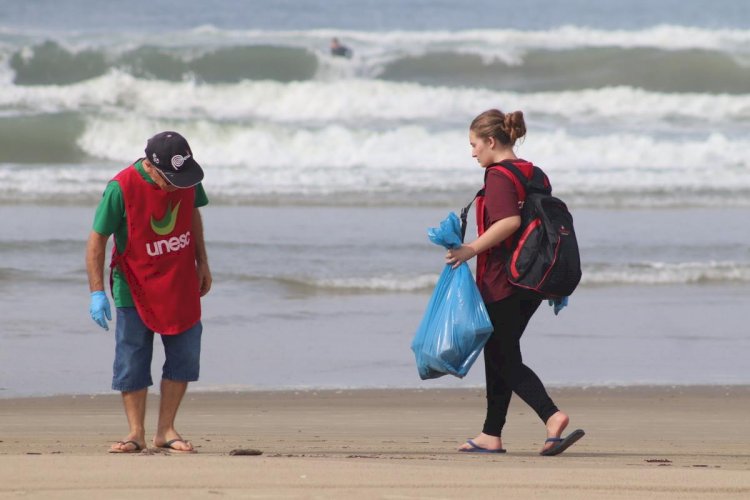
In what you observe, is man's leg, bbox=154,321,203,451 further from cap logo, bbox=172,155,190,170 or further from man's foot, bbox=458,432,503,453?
man's foot, bbox=458,432,503,453

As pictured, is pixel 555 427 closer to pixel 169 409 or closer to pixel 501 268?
pixel 501 268

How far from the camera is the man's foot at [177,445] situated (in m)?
4.54

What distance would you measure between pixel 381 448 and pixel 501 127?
1.42m

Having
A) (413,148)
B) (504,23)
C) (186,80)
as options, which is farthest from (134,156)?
(504,23)

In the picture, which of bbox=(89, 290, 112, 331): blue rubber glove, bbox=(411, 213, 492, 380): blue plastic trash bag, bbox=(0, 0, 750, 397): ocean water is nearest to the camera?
bbox=(89, 290, 112, 331): blue rubber glove

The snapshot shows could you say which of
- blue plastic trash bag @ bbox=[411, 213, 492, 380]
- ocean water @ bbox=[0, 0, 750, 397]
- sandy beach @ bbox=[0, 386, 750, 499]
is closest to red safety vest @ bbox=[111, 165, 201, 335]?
sandy beach @ bbox=[0, 386, 750, 499]

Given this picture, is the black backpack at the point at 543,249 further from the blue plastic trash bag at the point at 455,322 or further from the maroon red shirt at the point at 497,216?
the blue plastic trash bag at the point at 455,322

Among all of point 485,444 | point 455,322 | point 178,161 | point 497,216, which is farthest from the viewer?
point 485,444

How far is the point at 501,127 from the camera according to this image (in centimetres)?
467

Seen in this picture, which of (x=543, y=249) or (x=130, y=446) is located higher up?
(x=543, y=249)

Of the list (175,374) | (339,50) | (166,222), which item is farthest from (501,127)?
(339,50)

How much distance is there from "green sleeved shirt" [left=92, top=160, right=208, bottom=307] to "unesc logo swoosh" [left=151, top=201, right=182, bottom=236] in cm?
11

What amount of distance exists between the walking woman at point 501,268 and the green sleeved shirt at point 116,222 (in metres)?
1.23

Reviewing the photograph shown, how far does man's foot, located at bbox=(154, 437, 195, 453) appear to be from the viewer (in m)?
4.54
